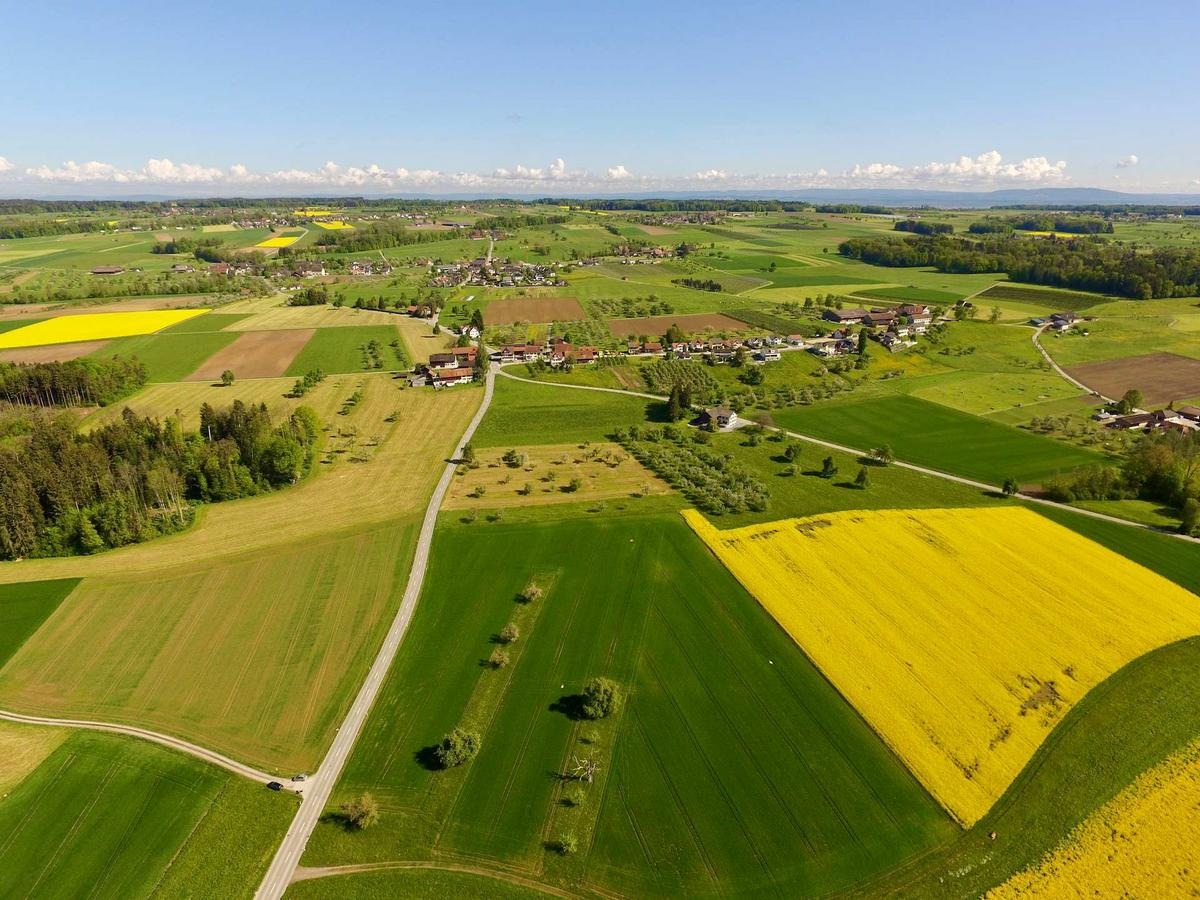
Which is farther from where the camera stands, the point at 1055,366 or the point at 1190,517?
the point at 1055,366

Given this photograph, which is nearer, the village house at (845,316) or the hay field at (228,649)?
the hay field at (228,649)

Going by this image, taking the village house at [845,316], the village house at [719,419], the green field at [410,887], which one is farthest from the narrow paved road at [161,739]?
the village house at [845,316]

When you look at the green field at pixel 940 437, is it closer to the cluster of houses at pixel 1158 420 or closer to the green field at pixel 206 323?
the cluster of houses at pixel 1158 420

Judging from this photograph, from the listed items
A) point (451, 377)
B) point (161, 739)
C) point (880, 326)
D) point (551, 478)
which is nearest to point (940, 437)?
point (551, 478)

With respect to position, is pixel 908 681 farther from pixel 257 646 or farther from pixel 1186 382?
pixel 1186 382

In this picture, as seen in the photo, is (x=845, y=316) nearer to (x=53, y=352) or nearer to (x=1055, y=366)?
(x=1055, y=366)

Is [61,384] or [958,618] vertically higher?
[61,384]
